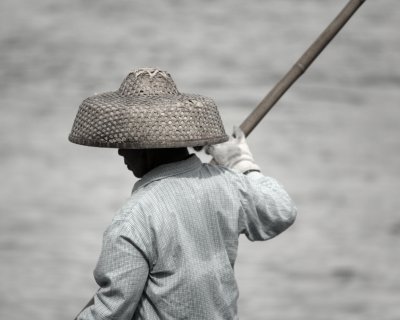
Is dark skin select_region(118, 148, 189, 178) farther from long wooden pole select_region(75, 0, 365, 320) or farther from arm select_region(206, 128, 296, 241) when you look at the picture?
long wooden pole select_region(75, 0, 365, 320)

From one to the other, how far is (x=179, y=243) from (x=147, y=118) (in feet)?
0.82

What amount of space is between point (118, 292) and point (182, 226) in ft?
0.59

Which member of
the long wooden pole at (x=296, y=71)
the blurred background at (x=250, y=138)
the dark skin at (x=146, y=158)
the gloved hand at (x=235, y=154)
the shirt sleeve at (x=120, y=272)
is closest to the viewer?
the shirt sleeve at (x=120, y=272)

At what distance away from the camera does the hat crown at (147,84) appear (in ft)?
6.81

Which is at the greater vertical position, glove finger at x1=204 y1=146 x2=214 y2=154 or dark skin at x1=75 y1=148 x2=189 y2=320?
glove finger at x1=204 y1=146 x2=214 y2=154

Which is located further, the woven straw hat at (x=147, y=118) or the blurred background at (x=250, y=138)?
the blurred background at (x=250, y=138)

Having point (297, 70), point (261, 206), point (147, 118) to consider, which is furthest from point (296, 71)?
point (147, 118)

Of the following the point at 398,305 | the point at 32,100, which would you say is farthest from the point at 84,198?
the point at 398,305

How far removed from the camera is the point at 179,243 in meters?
2.01

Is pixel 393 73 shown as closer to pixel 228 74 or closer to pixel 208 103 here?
pixel 228 74

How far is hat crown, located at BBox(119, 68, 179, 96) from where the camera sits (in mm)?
2074

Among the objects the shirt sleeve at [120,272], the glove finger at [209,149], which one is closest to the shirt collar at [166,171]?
the shirt sleeve at [120,272]

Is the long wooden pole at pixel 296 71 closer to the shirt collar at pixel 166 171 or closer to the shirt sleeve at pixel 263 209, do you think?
the shirt sleeve at pixel 263 209

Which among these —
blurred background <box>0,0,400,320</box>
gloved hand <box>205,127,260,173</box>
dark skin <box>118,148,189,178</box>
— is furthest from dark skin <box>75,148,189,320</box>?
blurred background <box>0,0,400,320</box>
